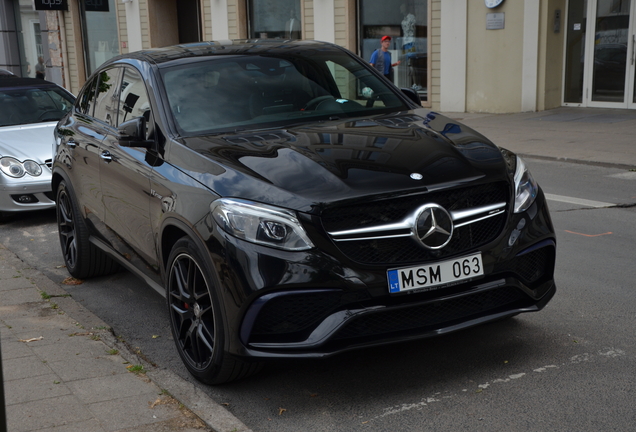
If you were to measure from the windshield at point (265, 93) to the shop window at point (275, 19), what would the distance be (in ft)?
56.7

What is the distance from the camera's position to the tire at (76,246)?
6.01 metres

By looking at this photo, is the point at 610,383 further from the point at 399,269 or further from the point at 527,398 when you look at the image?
the point at 399,269

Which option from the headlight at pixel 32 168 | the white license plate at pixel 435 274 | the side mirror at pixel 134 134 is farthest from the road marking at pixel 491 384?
the headlight at pixel 32 168

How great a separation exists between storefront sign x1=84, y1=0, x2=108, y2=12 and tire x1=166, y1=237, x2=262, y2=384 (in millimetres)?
26300

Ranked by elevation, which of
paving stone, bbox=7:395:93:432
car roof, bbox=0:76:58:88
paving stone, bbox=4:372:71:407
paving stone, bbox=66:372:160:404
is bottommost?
paving stone, bbox=66:372:160:404

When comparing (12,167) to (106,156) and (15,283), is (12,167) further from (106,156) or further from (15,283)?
(106,156)

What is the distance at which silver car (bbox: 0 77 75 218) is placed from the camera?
8.41 m

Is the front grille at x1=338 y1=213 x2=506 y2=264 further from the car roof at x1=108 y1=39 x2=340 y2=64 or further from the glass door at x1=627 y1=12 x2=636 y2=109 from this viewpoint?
the glass door at x1=627 y1=12 x2=636 y2=109

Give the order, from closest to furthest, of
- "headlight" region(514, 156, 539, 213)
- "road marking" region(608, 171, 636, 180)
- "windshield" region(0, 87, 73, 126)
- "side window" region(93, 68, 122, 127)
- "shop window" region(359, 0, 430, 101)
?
"headlight" region(514, 156, 539, 213), "side window" region(93, 68, 122, 127), "road marking" region(608, 171, 636, 180), "windshield" region(0, 87, 73, 126), "shop window" region(359, 0, 430, 101)

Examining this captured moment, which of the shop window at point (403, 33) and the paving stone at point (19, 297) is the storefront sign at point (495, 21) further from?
the paving stone at point (19, 297)

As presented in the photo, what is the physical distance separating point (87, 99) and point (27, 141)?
9.78ft

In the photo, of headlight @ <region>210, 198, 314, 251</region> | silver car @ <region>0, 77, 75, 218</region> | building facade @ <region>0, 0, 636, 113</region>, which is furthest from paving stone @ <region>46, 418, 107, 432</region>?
building facade @ <region>0, 0, 636, 113</region>

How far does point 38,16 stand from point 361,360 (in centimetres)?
3239

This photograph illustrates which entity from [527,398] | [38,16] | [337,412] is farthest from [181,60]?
[38,16]
